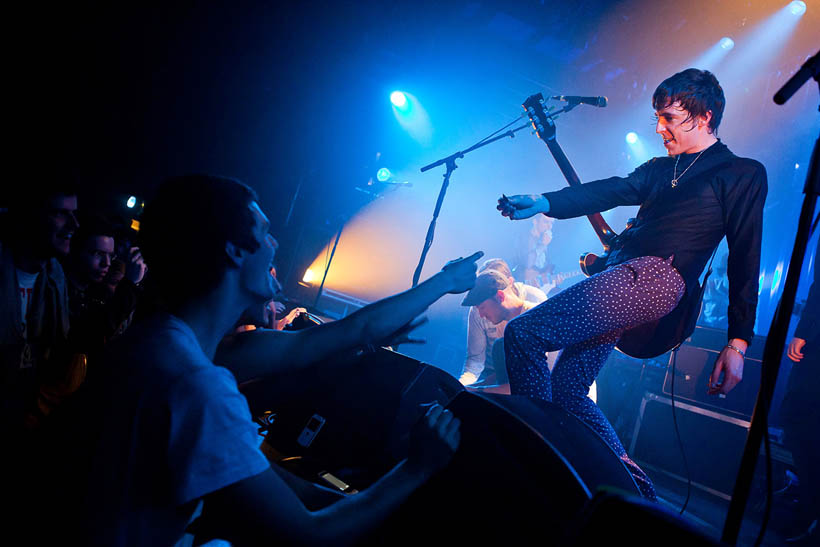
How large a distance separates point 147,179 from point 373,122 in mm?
4646

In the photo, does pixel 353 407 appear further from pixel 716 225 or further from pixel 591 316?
pixel 716 225

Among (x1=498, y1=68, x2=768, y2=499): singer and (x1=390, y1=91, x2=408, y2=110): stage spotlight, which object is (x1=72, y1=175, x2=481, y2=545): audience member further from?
(x1=390, y1=91, x2=408, y2=110): stage spotlight

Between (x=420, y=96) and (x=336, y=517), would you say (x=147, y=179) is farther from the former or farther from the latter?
(x=336, y=517)

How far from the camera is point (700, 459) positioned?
14.5 feet

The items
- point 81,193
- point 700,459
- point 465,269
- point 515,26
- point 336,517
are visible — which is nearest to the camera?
point 336,517

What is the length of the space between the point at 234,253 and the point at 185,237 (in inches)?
5.5

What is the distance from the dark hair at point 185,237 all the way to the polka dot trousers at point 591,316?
1248mm

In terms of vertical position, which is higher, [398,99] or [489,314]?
[398,99]

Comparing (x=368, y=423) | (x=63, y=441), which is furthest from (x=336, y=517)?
(x=368, y=423)

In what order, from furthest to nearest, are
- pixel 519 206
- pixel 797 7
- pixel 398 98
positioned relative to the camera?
pixel 398 98 → pixel 797 7 → pixel 519 206

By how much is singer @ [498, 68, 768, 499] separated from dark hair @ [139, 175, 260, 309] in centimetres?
125

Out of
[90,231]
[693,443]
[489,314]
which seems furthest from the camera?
[489,314]

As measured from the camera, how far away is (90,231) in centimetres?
390

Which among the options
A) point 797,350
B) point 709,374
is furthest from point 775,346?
point 709,374
